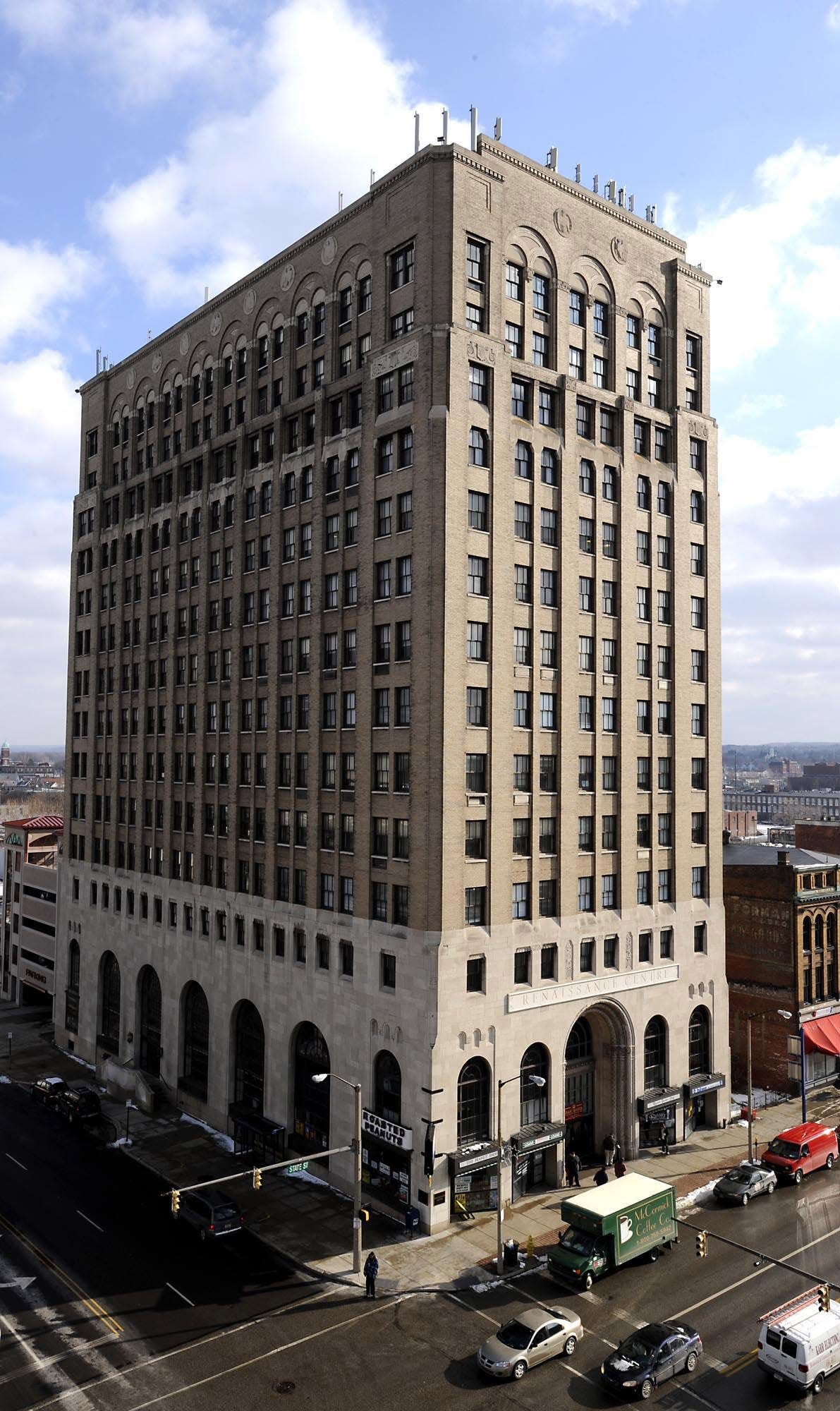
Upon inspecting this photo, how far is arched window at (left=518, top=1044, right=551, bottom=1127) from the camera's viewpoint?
49750 millimetres

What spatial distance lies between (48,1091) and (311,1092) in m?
19.5

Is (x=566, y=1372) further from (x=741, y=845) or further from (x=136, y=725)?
(x=136, y=725)

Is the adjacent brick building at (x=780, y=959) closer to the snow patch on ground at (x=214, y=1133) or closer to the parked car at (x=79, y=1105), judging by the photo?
the snow patch on ground at (x=214, y=1133)

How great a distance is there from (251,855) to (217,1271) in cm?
2303

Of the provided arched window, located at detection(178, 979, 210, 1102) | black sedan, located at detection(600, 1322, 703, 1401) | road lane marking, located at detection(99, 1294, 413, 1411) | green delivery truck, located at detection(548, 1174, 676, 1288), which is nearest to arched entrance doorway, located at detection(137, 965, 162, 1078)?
arched window, located at detection(178, 979, 210, 1102)

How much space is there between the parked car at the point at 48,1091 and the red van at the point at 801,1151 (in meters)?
40.4

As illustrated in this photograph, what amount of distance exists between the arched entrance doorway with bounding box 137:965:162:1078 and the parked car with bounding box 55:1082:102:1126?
20.2 feet

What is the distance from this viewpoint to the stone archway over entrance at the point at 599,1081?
54062mm

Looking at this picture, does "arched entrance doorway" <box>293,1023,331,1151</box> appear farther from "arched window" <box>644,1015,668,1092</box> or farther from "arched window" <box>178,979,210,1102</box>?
"arched window" <box>644,1015,668,1092</box>

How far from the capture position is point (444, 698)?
47.5 metres

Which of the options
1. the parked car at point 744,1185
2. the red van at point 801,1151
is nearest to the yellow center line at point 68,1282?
the parked car at point 744,1185

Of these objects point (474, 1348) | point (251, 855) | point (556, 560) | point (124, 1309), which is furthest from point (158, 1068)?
point (556, 560)

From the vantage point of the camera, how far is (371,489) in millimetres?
52219

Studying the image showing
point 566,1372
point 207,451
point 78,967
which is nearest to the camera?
point 566,1372
